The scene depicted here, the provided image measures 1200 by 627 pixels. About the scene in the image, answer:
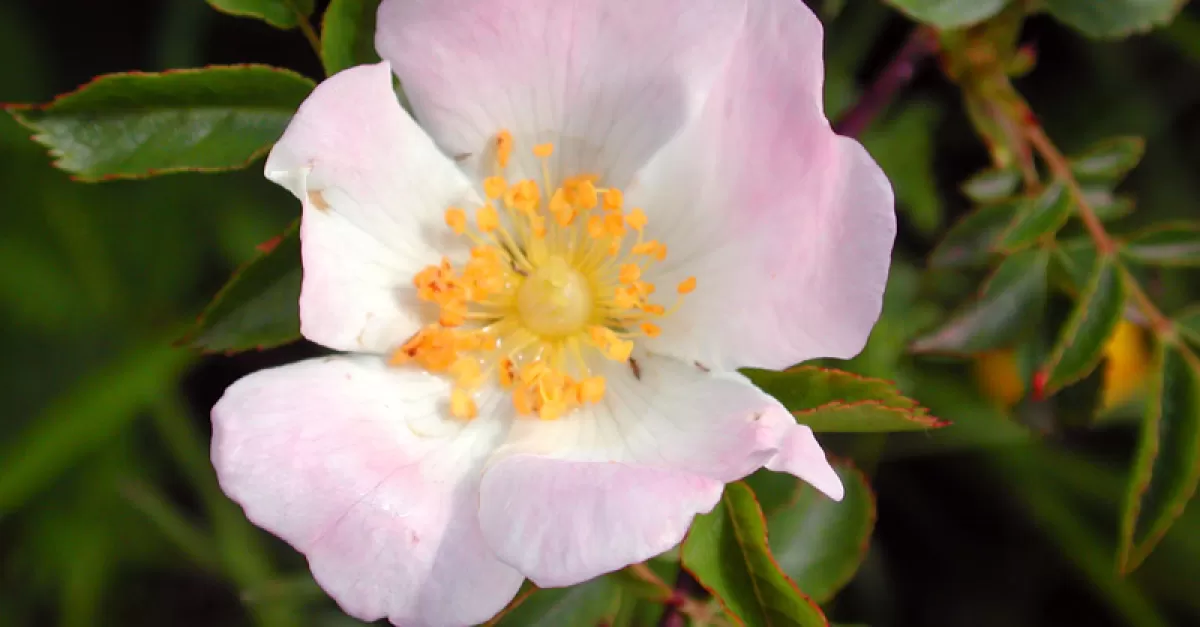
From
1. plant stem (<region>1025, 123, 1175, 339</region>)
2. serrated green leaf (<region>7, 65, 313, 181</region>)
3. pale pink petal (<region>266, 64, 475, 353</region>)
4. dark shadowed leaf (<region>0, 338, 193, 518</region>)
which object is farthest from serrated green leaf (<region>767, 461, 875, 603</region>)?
dark shadowed leaf (<region>0, 338, 193, 518</region>)

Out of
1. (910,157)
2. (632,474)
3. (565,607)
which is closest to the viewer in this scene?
(632,474)

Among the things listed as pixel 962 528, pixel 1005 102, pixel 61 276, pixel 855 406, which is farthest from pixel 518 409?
pixel 61 276

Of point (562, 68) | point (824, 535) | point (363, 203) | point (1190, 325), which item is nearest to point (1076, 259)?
point (1190, 325)

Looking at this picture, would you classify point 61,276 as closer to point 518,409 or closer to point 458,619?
point 518,409

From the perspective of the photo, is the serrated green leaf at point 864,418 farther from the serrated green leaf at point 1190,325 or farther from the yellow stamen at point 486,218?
the serrated green leaf at point 1190,325

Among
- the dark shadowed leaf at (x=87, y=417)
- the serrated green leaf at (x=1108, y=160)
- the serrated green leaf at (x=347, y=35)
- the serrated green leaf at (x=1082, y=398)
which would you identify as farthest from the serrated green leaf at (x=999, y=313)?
the dark shadowed leaf at (x=87, y=417)

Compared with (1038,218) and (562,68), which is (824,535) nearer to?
(1038,218)
